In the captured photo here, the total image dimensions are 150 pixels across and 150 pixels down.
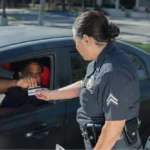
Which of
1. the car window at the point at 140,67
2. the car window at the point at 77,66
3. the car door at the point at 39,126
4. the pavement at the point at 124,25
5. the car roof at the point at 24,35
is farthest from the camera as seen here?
the pavement at the point at 124,25

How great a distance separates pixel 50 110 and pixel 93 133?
23.6 inches

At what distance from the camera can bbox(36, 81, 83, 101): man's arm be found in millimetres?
2668

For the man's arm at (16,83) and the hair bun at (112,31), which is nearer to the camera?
the hair bun at (112,31)

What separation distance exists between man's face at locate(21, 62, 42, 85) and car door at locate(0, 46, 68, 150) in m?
0.13

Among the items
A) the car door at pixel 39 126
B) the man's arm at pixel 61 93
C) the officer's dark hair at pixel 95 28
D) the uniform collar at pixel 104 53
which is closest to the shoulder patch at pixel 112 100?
the uniform collar at pixel 104 53

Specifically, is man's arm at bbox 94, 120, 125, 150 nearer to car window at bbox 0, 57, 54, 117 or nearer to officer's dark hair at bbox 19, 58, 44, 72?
car window at bbox 0, 57, 54, 117

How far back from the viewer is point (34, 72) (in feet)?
9.83

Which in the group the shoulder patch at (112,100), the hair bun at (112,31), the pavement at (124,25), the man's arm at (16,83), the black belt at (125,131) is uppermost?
the hair bun at (112,31)

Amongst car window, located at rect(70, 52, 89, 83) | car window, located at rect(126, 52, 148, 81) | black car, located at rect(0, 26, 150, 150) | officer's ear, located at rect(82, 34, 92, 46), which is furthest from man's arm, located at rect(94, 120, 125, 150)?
car window, located at rect(126, 52, 148, 81)

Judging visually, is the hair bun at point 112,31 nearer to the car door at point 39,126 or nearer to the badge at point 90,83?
the badge at point 90,83

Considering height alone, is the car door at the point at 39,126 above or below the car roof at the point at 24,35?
below

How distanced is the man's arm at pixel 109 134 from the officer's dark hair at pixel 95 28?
481mm

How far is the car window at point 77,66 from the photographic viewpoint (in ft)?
10.1

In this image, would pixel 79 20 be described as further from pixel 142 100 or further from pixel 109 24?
pixel 142 100
